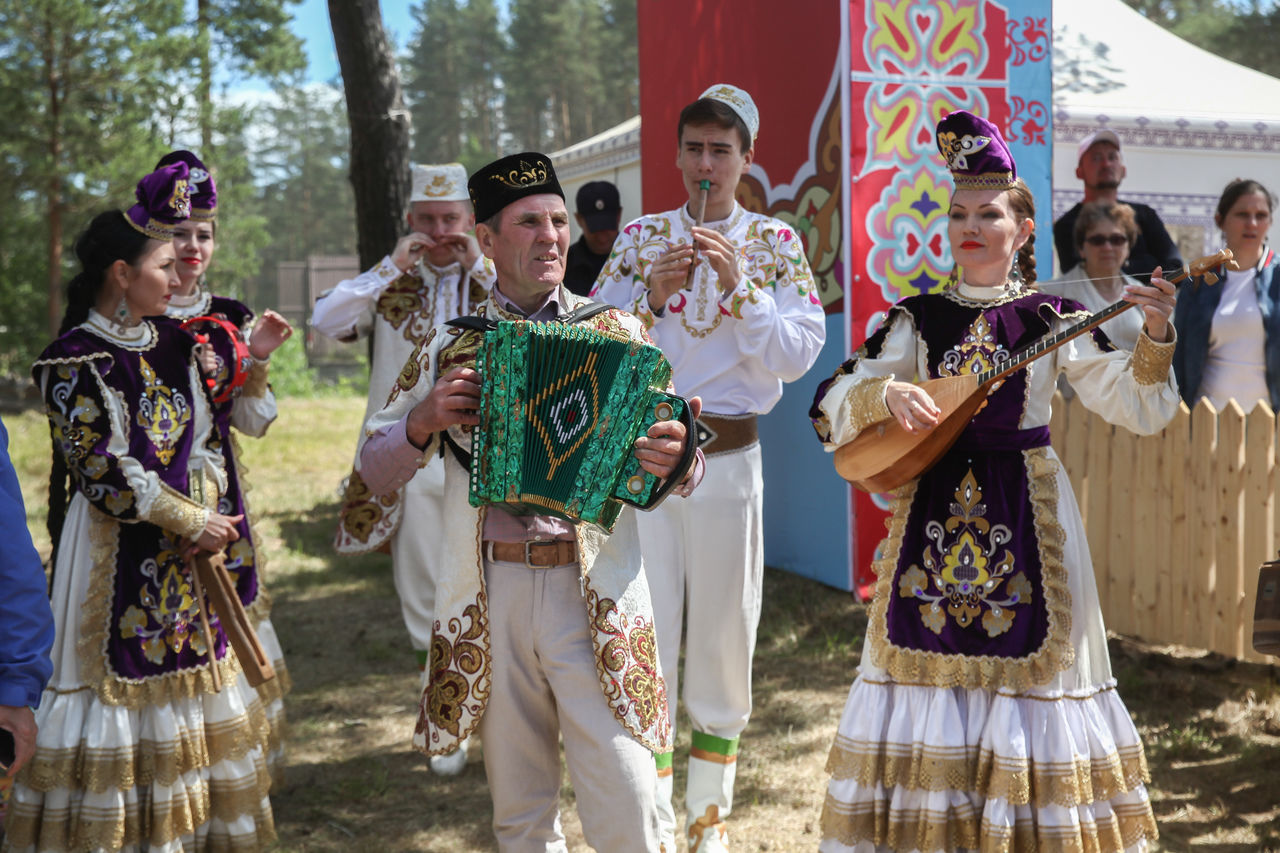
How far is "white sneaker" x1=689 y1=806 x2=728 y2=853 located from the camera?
12.8ft

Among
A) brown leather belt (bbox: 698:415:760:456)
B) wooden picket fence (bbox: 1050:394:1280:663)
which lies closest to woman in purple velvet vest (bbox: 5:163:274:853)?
brown leather belt (bbox: 698:415:760:456)

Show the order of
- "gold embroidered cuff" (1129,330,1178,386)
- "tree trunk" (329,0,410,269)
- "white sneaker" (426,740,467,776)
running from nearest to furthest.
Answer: "gold embroidered cuff" (1129,330,1178,386) → "white sneaker" (426,740,467,776) → "tree trunk" (329,0,410,269)

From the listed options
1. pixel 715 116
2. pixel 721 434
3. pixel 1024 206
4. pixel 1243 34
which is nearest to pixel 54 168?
pixel 715 116

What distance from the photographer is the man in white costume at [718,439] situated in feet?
12.7

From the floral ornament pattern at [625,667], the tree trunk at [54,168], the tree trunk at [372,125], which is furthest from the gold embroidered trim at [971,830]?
the tree trunk at [54,168]

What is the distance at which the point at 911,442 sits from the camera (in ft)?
11.0

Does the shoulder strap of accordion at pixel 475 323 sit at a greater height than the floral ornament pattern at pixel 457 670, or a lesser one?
greater

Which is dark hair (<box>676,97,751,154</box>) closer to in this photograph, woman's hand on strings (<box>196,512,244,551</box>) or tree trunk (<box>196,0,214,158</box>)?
woman's hand on strings (<box>196,512,244,551</box>)

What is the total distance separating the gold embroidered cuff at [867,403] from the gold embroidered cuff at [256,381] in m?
2.29

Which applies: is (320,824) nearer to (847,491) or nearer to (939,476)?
(939,476)

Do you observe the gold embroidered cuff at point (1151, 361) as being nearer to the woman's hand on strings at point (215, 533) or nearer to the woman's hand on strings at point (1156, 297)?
the woman's hand on strings at point (1156, 297)

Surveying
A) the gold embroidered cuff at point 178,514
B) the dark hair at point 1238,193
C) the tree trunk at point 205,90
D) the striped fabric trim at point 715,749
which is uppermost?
the tree trunk at point 205,90

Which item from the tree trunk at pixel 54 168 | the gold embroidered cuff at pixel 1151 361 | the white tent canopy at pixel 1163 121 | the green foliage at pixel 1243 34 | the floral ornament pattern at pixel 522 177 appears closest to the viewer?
the floral ornament pattern at pixel 522 177

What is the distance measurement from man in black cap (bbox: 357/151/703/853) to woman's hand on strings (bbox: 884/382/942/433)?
76 cm
